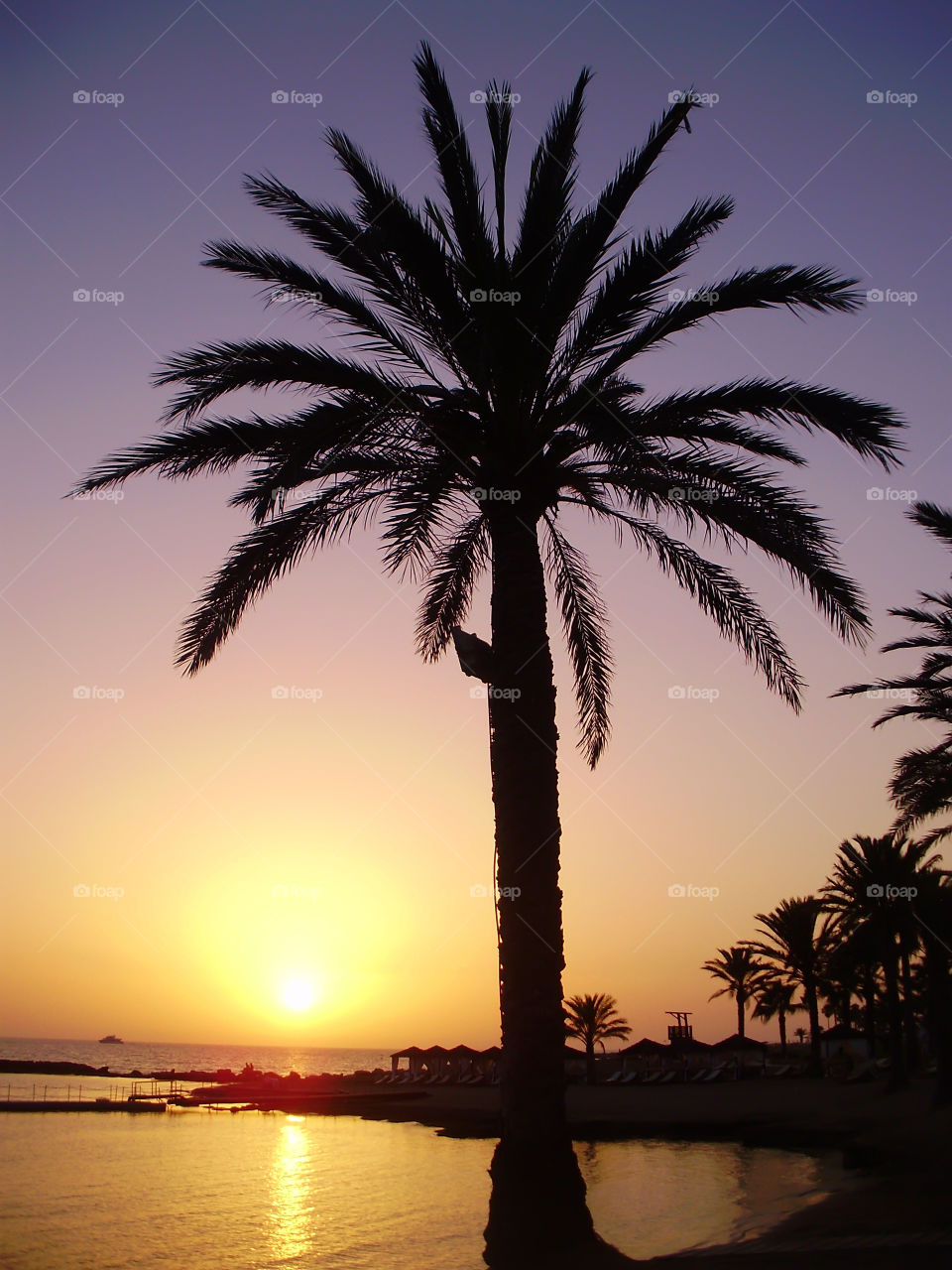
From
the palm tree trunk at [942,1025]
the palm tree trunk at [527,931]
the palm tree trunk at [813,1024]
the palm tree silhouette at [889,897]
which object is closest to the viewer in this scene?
the palm tree trunk at [527,931]

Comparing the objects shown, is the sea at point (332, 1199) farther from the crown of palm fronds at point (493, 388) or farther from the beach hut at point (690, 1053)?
the beach hut at point (690, 1053)

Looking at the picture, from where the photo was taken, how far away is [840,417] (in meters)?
10.6

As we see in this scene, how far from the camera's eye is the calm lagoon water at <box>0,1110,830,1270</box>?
553 inches

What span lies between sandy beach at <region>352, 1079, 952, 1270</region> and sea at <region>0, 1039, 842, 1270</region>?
956 millimetres

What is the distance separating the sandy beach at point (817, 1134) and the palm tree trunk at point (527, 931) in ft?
1.79

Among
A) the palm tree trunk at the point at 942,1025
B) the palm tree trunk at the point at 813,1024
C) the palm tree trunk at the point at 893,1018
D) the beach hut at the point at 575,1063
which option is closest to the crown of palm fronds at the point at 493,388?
the palm tree trunk at the point at 942,1025

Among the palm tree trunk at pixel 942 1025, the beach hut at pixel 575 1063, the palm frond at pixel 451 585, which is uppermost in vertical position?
the palm frond at pixel 451 585

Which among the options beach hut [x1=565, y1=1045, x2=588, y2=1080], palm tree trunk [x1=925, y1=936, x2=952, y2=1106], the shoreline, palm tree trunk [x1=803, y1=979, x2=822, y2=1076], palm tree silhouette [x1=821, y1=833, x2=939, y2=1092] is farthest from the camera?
beach hut [x1=565, y1=1045, x2=588, y2=1080]

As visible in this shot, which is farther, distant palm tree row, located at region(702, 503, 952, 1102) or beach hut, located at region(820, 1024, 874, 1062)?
beach hut, located at region(820, 1024, 874, 1062)

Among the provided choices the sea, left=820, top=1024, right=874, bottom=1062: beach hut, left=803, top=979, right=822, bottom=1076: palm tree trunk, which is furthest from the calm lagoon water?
left=820, top=1024, right=874, bottom=1062: beach hut

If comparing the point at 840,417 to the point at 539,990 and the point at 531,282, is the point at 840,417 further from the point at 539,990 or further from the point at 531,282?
the point at 539,990

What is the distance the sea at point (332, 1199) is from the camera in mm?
13992

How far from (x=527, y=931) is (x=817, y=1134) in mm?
19066

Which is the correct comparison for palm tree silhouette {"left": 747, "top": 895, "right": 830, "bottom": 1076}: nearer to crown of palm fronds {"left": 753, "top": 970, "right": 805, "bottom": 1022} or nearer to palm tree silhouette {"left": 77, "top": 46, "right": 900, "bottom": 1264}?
crown of palm fronds {"left": 753, "top": 970, "right": 805, "bottom": 1022}
